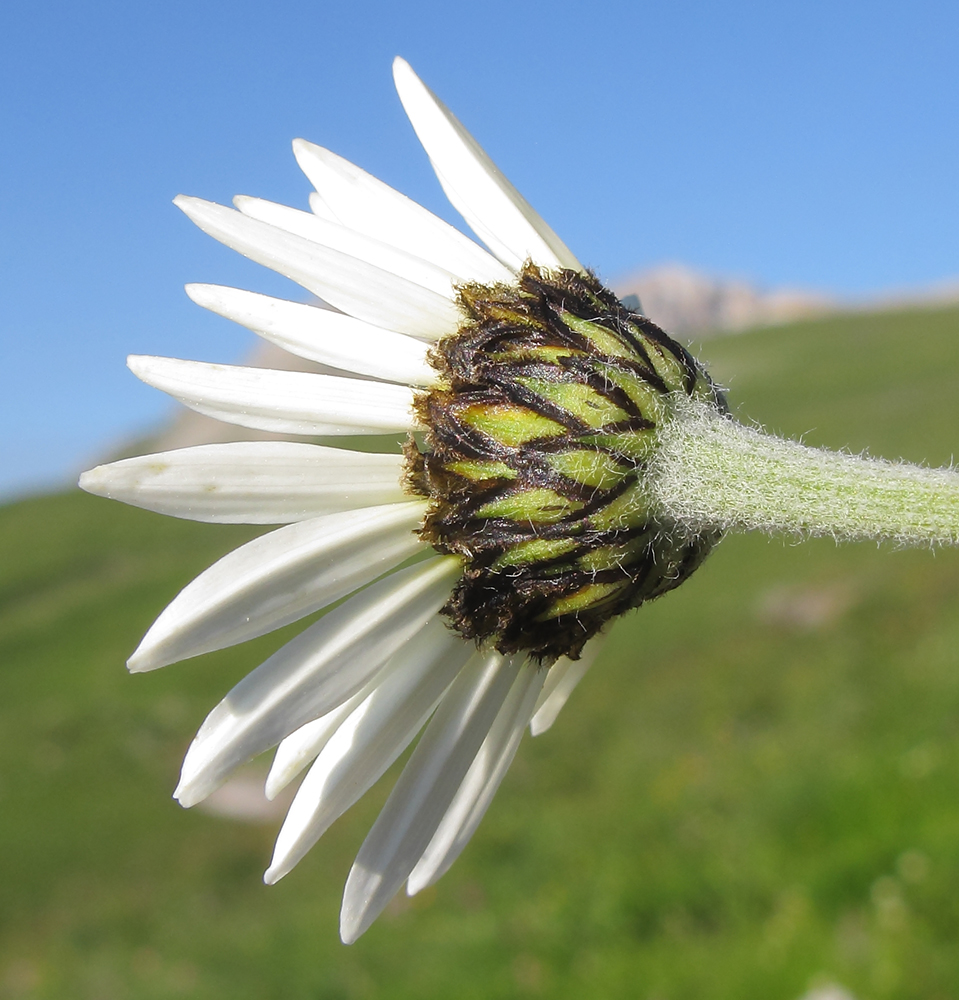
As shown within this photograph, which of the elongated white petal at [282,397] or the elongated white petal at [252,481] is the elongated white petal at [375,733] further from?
the elongated white petal at [282,397]

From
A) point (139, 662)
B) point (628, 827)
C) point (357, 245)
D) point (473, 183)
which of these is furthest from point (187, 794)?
point (628, 827)

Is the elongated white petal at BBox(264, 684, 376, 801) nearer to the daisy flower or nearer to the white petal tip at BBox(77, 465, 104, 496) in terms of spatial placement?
the daisy flower

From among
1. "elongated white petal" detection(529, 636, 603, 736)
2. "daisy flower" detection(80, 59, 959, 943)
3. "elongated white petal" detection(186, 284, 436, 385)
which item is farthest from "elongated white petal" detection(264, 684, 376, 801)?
"elongated white petal" detection(186, 284, 436, 385)

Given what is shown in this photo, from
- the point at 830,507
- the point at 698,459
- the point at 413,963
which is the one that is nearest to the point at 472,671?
the point at 698,459

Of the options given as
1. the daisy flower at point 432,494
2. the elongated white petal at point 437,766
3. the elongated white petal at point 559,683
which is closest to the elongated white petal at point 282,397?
the daisy flower at point 432,494

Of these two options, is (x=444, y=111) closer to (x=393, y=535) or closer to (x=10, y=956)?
(x=393, y=535)

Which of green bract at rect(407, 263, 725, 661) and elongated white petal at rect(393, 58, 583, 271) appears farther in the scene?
elongated white petal at rect(393, 58, 583, 271)

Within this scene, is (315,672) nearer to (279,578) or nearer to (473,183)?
(279,578)
